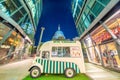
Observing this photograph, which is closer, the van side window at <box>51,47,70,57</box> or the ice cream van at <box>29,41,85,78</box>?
the ice cream van at <box>29,41,85,78</box>

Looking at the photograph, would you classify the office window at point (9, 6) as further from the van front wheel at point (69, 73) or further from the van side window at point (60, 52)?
the van front wheel at point (69, 73)

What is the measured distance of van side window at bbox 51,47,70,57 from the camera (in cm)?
807

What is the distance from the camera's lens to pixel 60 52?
818cm

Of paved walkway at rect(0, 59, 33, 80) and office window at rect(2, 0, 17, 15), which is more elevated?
office window at rect(2, 0, 17, 15)

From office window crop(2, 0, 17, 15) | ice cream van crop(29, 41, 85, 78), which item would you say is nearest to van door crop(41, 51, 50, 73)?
ice cream van crop(29, 41, 85, 78)

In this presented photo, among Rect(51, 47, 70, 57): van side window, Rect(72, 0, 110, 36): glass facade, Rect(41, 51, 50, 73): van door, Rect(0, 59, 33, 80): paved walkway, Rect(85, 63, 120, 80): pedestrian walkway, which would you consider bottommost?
Rect(85, 63, 120, 80): pedestrian walkway

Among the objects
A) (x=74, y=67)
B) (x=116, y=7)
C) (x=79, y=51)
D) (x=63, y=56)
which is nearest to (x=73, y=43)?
(x=79, y=51)

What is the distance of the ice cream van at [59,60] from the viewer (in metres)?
7.60

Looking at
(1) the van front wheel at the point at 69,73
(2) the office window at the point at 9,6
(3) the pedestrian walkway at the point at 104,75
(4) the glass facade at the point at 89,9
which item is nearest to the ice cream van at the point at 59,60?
(1) the van front wheel at the point at 69,73

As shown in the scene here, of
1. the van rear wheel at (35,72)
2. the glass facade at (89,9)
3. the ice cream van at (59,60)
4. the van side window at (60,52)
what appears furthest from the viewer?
the glass facade at (89,9)

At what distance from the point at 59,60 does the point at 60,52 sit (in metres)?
0.62

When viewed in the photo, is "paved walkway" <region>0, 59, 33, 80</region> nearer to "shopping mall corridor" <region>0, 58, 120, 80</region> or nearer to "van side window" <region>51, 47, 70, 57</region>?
"shopping mall corridor" <region>0, 58, 120, 80</region>

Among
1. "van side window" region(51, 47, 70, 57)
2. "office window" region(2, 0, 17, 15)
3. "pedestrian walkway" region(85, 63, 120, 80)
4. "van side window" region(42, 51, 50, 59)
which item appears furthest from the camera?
"office window" region(2, 0, 17, 15)

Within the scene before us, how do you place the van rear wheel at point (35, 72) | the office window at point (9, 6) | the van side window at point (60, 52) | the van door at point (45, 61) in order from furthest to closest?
1. the office window at point (9, 6)
2. the van side window at point (60, 52)
3. the van door at point (45, 61)
4. the van rear wheel at point (35, 72)
